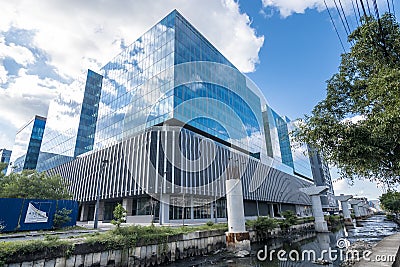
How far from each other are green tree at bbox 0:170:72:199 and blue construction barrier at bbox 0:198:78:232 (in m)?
6.34

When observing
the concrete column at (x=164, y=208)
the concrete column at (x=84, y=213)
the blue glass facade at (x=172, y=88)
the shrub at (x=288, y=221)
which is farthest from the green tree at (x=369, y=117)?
the concrete column at (x=84, y=213)

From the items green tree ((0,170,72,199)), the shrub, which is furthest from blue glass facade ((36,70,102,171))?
the shrub

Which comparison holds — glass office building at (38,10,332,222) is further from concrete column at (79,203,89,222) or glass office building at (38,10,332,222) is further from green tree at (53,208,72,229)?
green tree at (53,208,72,229)

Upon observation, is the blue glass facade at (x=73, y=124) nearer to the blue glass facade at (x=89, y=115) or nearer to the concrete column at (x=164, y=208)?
the blue glass facade at (x=89, y=115)

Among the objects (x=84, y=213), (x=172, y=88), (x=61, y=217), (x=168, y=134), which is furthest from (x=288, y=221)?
(x=84, y=213)

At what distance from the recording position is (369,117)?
10.1 meters

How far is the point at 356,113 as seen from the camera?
12523 mm

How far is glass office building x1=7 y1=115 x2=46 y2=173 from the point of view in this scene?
7012 cm

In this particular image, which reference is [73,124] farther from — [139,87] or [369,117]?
[369,117]

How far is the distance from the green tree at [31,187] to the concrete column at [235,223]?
21027 millimetres

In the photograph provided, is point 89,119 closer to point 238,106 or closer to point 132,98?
point 132,98

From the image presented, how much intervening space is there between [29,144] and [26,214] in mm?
67595

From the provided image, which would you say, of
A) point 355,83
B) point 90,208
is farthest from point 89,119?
point 355,83
